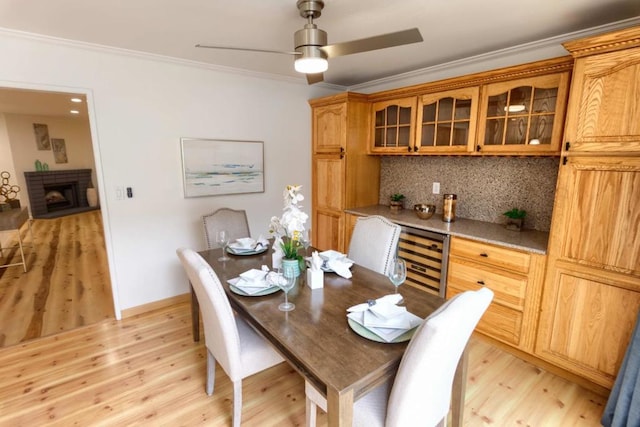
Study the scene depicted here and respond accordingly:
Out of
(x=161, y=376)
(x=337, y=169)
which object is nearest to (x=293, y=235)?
(x=161, y=376)

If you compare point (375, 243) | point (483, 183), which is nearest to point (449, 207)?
point (483, 183)

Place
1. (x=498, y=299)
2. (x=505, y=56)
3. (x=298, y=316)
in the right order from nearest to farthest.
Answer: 1. (x=298, y=316)
2. (x=498, y=299)
3. (x=505, y=56)

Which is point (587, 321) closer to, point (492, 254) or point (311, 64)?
point (492, 254)

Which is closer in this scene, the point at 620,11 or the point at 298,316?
the point at 298,316

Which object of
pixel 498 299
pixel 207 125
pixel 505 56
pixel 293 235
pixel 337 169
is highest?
pixel 505 56

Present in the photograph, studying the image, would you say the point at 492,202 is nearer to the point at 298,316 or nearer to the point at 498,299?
the point at 498,299

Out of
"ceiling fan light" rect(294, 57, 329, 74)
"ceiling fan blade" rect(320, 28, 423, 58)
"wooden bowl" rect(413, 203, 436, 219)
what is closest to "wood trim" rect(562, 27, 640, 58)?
"ceiling fan blade" rect(320, 28, 423, 58)

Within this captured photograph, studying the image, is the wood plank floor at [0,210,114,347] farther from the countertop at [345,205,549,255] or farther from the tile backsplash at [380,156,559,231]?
the tile backsplash at [380,156,559,231]

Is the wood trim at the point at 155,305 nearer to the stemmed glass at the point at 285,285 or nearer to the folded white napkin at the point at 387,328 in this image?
the stemmed glass at the point at 285,285

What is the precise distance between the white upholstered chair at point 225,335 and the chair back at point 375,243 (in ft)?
3.04

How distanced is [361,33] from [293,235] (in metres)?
1.53

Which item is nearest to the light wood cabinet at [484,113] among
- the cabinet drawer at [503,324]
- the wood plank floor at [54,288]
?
the cabinet drawer at [503,324]

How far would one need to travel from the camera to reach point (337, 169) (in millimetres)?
3584

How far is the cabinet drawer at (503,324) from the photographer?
2.33 m
